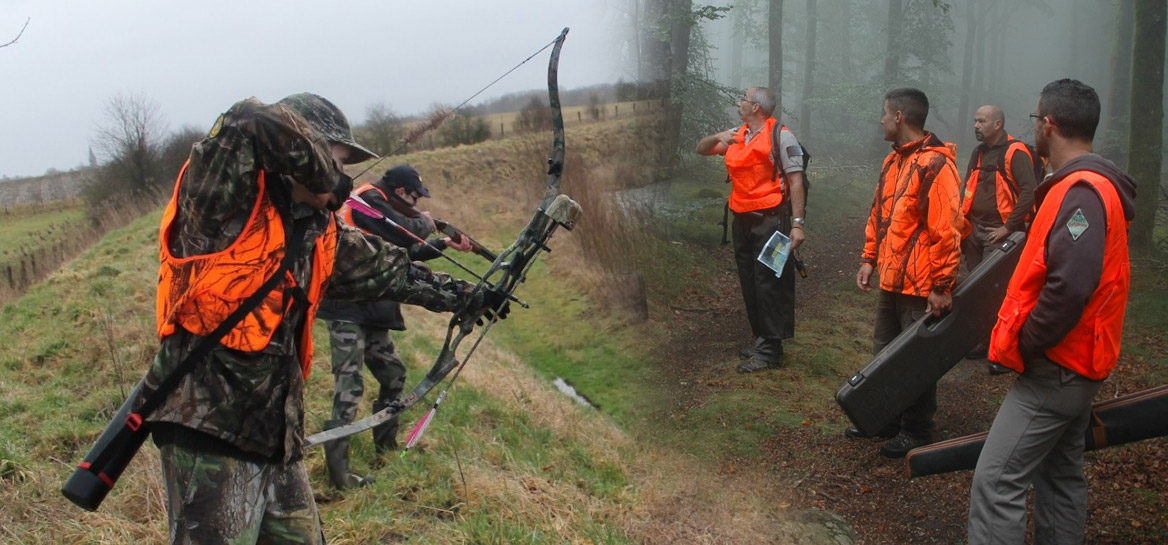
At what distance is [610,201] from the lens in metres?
9.18

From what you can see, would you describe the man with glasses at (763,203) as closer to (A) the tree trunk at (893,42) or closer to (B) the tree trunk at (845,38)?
(A) the tree trunk at (893,42)

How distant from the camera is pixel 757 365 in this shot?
6148mm

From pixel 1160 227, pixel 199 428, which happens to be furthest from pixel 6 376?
pixel 1160 227

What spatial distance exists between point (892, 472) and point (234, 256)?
12.8ft

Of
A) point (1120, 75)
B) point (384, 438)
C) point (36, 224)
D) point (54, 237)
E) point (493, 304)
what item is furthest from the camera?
point (36, 224)

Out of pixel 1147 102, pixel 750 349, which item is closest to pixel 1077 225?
pixel 750 349

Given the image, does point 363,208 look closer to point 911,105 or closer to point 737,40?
point 911,105

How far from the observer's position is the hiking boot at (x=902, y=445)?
4598 mm

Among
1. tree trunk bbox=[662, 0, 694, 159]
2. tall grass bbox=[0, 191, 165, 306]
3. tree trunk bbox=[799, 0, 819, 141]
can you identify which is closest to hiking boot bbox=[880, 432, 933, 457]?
tree trunk bbox=[662, 0, 694, 159]

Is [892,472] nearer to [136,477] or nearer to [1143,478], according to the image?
[1143,478]

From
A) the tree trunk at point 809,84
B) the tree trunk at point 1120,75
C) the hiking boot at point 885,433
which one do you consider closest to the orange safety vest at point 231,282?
the hiking boot at point 885,433

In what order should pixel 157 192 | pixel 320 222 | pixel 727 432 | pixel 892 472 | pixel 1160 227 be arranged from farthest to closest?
pixel 157 192 → pixel 1160 227 → pixel 727 432 → pixel 892 472 → pixel 320 222

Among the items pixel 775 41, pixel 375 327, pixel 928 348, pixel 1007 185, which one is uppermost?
pixel 775 41

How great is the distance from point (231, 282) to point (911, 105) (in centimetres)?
400
